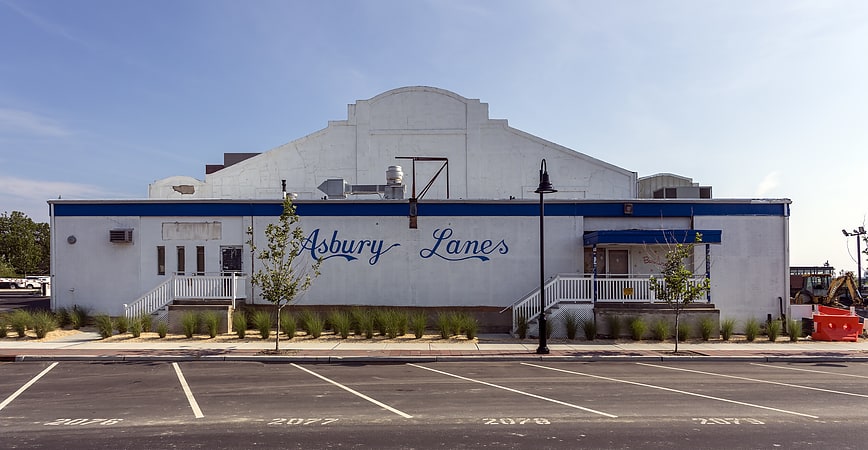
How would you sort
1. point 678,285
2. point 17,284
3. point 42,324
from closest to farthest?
1. point 678,285
2. point 42,324
3. point 17,284

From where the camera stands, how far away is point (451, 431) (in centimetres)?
838

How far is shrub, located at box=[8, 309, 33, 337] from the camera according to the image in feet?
62.9

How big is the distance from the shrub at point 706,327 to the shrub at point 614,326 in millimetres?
2672

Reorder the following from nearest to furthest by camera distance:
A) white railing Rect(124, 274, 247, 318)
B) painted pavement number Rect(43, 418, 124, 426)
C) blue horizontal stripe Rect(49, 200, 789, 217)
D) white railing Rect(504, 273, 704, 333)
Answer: painted pavement number Rect(43, 418, 124, 426) < white railing Rect(504, 273, 704, 333) < white railing Rect(124, 274, 247, 318) < blue horizontal stripe Rect(49, 200, 789, 217)

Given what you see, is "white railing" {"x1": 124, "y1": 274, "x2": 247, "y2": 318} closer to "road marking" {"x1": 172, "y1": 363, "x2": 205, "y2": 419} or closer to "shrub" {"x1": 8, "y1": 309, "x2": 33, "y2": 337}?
Result: "shrub" {"x1": 8, "y1": 309, "x2": 33, "y2": 337}

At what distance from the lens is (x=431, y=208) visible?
22.5 metres

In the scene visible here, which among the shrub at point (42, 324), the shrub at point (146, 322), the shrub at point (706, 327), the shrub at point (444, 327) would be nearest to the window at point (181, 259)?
the shrub at point (146, 322)

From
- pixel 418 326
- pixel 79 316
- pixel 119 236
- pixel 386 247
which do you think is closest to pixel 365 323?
pixel 418 326

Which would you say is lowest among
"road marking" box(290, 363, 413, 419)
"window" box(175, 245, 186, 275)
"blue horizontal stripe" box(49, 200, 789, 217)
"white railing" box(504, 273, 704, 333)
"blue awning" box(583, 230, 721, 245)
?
"road marking" box(290, 363, 413, 419)

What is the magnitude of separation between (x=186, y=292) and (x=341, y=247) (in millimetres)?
5891

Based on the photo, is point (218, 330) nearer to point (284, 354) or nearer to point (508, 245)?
point (284, 354)

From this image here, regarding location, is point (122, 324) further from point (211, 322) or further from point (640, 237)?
point (640, 237)

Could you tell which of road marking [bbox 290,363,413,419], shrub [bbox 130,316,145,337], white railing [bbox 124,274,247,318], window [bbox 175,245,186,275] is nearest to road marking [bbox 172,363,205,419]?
→ road marking [bbox 290,363,413,419]

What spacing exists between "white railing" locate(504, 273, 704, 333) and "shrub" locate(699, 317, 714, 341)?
1354 millimetres
